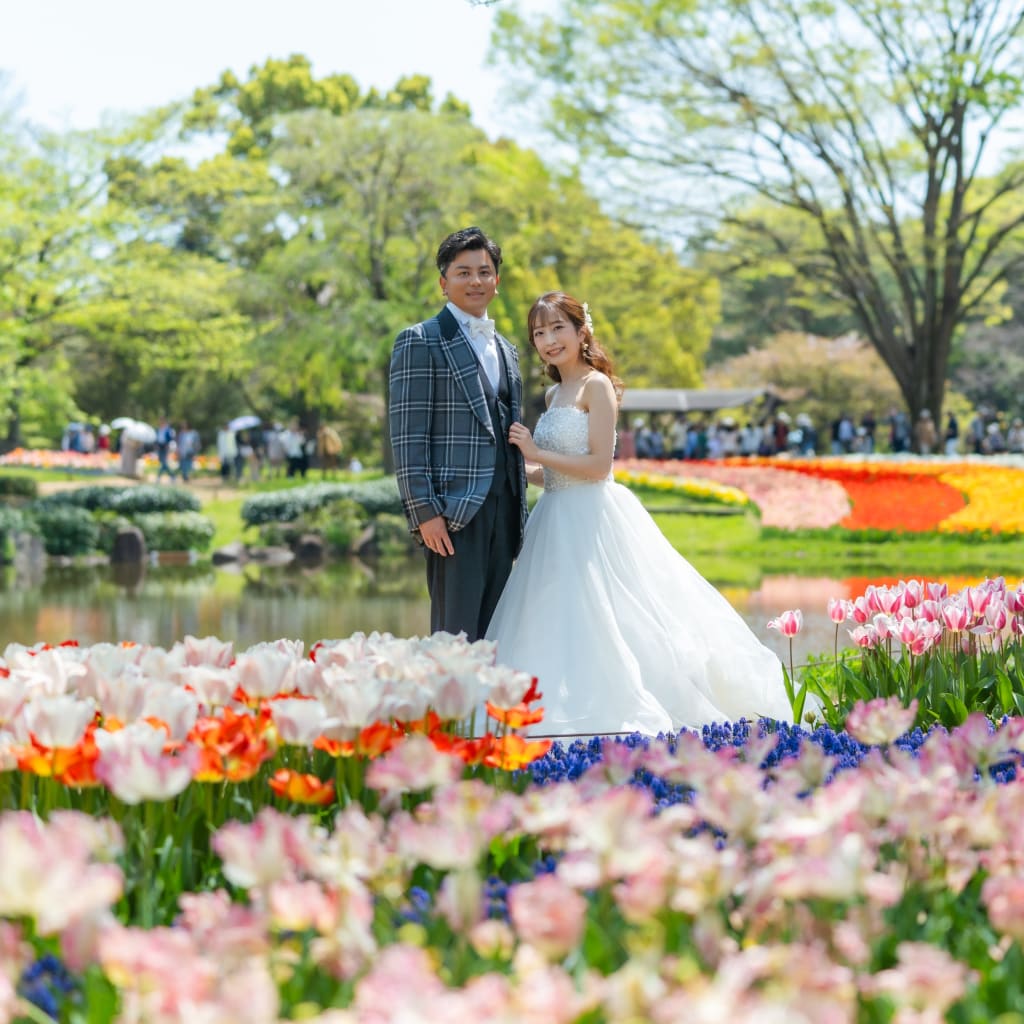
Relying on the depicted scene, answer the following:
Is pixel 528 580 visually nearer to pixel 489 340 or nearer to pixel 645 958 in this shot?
pixel 489 340

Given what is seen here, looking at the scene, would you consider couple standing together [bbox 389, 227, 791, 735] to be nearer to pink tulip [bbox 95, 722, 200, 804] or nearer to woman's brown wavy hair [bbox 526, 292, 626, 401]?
woman's brown wavy hair [bbox 526, 292, 626, 401]

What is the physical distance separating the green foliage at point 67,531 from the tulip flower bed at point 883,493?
28.9 feet

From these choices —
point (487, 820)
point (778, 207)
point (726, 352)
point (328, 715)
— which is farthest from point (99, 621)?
point (726, 352)

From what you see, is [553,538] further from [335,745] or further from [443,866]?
[443,866]

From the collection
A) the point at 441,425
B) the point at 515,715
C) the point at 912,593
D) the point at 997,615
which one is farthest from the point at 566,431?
the point at 515,715

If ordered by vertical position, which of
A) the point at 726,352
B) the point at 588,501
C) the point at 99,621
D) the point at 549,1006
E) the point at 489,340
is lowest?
the point at 99,621

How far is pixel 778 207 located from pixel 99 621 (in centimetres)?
2059

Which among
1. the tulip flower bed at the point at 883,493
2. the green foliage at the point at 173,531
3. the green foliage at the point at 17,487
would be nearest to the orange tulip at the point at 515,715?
the tulip flower bed at the point at 883,493

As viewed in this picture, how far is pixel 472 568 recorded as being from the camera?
530 cm

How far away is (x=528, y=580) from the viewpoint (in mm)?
5426

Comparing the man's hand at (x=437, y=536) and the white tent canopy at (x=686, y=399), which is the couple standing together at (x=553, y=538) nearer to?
the man's hand at (x=437, y=536)

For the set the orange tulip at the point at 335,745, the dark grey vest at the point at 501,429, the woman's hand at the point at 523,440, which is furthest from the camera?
the dark grey vest at the point at 501,429

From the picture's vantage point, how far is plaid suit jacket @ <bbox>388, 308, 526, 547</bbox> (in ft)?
16.9

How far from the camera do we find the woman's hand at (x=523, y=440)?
5215 mm
